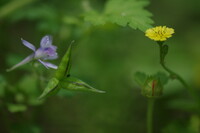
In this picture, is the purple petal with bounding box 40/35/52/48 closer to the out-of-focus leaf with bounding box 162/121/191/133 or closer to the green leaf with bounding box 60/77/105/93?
the green leaf with bounding box 60/77/105/93

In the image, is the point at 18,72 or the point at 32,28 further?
the point at 32,28

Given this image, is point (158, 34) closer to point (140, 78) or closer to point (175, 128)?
point (140, 78)

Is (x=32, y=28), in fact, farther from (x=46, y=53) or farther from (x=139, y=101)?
(x=46, y=53)

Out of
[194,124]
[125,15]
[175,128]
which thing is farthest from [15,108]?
[194,124]

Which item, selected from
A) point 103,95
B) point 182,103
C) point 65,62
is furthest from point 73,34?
point 65,62

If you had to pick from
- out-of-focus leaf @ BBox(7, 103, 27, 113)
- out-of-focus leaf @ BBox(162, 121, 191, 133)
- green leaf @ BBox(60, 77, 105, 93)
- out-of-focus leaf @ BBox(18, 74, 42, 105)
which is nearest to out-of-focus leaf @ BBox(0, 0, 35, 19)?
out-of-focus leaf @ BBox(18, 74, 42, 105)
